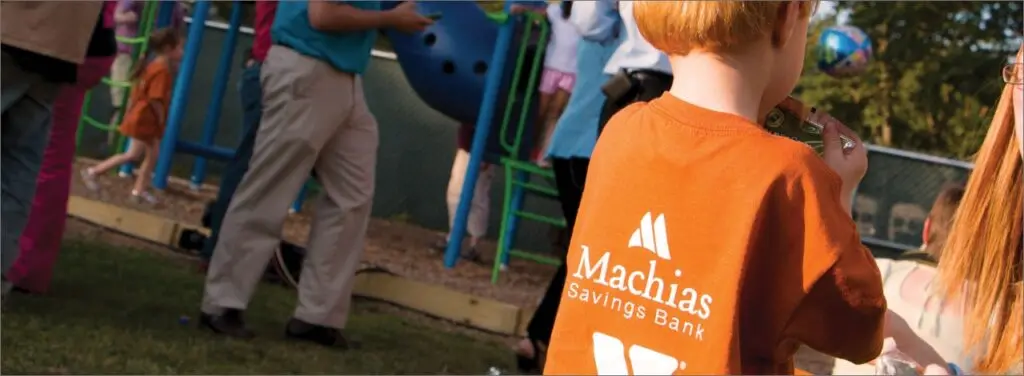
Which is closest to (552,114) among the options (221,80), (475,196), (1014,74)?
(475,196)

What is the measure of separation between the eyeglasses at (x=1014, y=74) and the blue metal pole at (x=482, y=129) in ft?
16.7

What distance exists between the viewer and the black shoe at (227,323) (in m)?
4.66

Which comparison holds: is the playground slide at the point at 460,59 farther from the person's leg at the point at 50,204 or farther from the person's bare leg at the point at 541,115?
A: the person's leg at the point at 50,204

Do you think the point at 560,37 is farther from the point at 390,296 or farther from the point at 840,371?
the point at 840,371

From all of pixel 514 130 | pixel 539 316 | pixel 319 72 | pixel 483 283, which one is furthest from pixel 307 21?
pixel 514 130

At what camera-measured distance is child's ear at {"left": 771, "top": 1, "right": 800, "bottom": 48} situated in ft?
6.02

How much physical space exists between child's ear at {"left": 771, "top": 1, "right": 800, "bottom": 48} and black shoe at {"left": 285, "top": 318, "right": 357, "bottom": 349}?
3.20 metres

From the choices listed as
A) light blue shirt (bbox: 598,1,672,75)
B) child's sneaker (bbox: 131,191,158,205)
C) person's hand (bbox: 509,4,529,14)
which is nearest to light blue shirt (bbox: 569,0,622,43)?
light blue shirt (bbox: 598,1,672,75)

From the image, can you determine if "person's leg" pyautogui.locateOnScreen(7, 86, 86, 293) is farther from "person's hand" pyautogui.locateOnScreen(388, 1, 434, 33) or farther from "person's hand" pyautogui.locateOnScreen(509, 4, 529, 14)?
"person's hand" pyautogui.locateOnScreen(509, 4, 529, 14)

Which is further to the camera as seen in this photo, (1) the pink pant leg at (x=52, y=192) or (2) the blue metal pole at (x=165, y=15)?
(2) the blue metal pole at (x=165, y=15)

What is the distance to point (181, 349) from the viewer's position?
4320 mm

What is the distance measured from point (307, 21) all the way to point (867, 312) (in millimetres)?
3205

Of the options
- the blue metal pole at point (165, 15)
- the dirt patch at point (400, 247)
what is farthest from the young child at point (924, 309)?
the blue metal pole at point (165, 15)

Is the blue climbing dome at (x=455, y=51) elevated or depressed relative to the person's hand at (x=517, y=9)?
depressed
